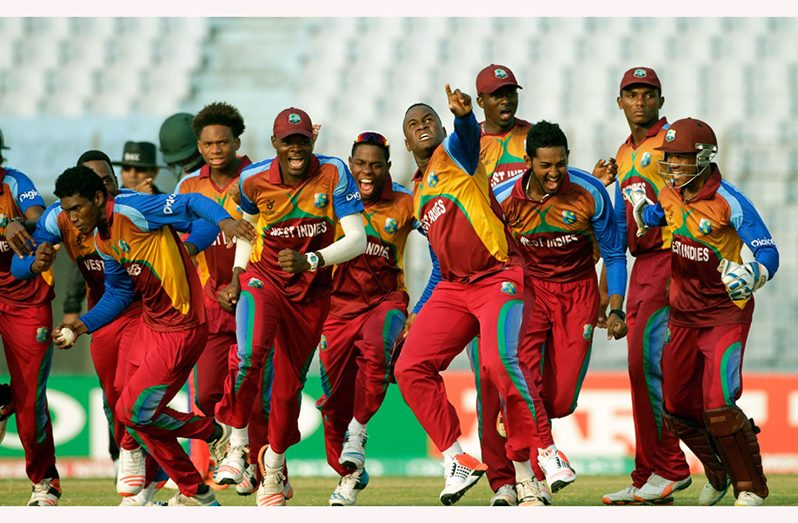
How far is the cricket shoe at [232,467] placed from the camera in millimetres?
8805

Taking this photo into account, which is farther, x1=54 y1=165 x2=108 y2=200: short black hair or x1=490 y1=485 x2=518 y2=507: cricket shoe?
x1=490 y1=485 x2=518 y2=507: cricket shoe

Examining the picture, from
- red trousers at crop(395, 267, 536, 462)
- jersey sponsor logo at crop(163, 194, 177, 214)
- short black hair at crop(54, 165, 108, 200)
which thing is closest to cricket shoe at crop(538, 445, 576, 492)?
red trousers at crop(395, 267, 536, 462)

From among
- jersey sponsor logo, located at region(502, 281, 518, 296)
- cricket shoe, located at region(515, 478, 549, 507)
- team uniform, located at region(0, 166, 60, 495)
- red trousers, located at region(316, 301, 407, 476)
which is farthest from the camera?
team uniform, located at region(0, 166, 60, 495)

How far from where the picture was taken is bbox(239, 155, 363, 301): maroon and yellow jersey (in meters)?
8.87

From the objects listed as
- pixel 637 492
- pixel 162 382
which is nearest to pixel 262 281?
pixel 162 382

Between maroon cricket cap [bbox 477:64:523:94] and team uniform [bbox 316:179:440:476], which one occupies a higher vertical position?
maroon cricket cap [bbox 477:64:523:94]

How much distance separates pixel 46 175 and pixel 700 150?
972cm

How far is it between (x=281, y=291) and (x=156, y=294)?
0.80m

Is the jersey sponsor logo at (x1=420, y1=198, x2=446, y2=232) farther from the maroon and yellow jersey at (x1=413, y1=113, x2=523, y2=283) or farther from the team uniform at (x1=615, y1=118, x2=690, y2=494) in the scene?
the team uniform at (x1=615, y1=118, x2=690, y2=494)

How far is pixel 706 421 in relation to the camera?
8.41 meters

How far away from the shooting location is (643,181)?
367 inches

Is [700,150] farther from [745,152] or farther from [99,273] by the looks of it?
[745,152]

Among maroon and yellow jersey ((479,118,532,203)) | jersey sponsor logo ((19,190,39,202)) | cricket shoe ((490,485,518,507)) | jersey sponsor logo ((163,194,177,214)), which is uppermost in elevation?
maroon and yellow jersey ((479,118,532,203))

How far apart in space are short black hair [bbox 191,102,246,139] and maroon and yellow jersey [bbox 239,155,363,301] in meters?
0.85
